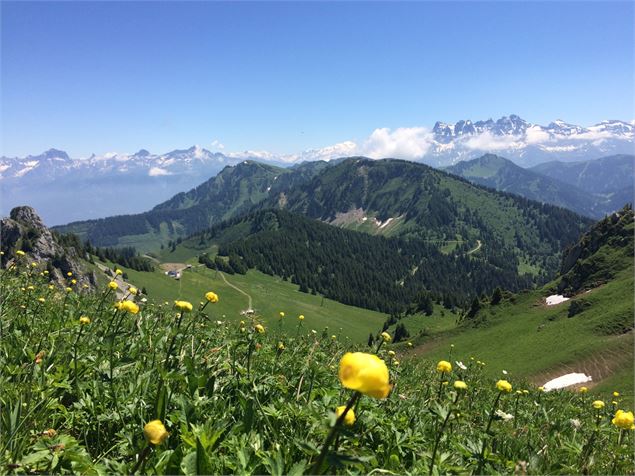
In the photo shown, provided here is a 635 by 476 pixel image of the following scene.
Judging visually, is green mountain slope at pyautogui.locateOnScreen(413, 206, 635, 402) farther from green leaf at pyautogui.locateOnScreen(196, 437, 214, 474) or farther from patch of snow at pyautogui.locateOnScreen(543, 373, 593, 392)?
green leaf at pyautogui.locateOnScreen(196, 437, 214, 474)

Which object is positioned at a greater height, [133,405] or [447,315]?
[133,405]

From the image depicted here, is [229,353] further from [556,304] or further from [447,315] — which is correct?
[447,315]

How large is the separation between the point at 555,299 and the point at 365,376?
10672 centimetres

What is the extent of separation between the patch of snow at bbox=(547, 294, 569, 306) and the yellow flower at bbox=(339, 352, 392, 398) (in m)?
103

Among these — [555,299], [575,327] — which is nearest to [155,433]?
[575,327]

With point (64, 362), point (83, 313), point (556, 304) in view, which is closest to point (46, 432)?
point (64, 362)

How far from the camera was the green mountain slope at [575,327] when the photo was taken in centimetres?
5294

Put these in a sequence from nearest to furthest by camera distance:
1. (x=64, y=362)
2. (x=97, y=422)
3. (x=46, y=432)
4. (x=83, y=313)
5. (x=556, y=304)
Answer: (x=46, y=432)
(x=97, y=422)
(x=64, y=362)
(x=83, y=313)
(x=556, y=304)

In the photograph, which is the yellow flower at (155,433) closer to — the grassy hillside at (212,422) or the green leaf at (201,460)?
the grassy hillside at (212,422)

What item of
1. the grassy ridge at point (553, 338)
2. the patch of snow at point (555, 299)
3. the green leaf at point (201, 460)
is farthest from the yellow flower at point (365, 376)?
the patch of snow at point (555, 299)

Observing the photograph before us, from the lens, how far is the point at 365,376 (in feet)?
7.02

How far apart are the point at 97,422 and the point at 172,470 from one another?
1426 mm

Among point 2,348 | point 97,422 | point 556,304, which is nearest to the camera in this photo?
point 97,422

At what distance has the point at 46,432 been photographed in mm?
3740
